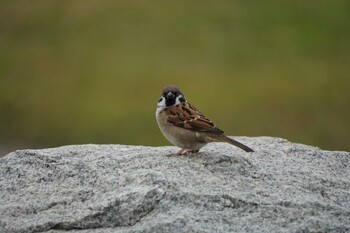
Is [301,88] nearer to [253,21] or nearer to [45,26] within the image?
[253,21]

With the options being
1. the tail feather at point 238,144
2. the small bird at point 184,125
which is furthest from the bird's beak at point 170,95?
the tail feather at point 238,144

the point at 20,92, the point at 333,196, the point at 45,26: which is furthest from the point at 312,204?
the point at 45,26

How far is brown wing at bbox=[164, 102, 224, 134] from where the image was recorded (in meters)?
8.01

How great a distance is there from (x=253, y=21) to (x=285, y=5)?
3.78 feet

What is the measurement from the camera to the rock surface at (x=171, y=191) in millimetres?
6793

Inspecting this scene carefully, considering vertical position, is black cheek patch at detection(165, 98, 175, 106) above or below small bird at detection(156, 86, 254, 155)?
above

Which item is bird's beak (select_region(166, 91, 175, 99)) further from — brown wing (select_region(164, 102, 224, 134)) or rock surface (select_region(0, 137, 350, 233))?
rock surface (select_region(0, 137, 350, 233))

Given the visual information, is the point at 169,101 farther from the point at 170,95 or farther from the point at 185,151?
the point at 185,151

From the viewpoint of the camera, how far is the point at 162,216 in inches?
266

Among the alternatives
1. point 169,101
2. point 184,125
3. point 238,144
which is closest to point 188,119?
point 184,125

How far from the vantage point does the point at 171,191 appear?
23.1ft

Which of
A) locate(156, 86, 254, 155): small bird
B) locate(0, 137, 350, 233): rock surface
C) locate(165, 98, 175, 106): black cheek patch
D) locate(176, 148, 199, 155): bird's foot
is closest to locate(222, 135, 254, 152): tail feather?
locate(156, 86, 254, 155): small bird

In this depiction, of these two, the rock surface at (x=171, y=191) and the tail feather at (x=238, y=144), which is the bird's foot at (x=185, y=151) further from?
the tail feather at (x=238, y=144)

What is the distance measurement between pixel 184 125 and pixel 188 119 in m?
0.09
